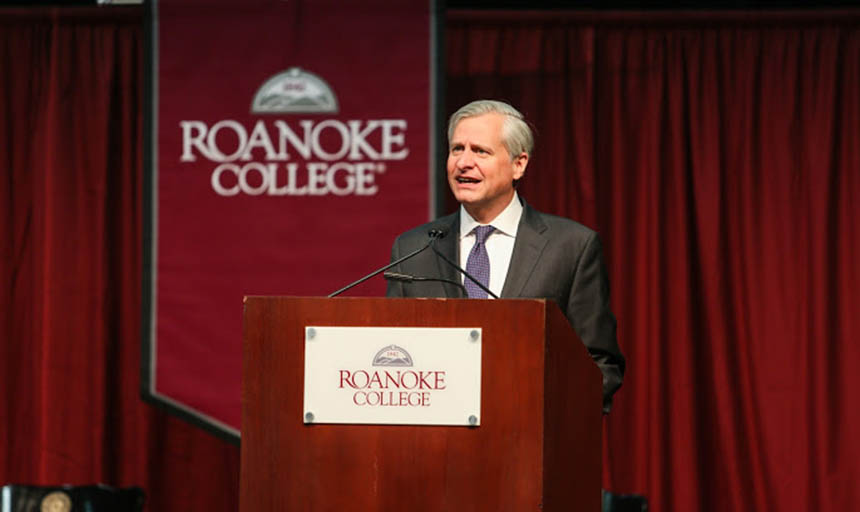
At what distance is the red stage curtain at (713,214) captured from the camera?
4582 mm

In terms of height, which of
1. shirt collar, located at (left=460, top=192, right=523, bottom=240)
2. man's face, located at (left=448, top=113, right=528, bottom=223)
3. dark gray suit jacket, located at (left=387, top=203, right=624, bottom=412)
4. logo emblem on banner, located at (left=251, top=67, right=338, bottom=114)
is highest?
logo emblem on banner, located at (left=251, top=67, right=338, bottom=114)

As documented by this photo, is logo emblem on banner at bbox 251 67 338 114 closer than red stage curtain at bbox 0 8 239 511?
Yes

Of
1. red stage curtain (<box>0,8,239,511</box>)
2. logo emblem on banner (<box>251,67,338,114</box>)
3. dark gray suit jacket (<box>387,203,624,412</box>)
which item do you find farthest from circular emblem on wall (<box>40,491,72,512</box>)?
dark gray suit jacket (<box>387,203,624,412</box>)

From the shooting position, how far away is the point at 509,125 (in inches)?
102

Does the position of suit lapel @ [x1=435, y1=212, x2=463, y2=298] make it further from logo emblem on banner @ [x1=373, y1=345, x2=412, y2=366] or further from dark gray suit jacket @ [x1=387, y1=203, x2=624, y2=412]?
logo emblem on banner @ [x1=373, y1=345, x2=412, y2=366]

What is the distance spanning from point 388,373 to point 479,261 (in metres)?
0.81

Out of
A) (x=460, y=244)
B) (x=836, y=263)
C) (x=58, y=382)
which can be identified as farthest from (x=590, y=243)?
(x=58, y=382)

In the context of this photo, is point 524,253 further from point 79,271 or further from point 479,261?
point 79,271

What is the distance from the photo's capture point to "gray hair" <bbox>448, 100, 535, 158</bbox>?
8.43 feet

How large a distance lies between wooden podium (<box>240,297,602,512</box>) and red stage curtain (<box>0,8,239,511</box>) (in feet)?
10.0

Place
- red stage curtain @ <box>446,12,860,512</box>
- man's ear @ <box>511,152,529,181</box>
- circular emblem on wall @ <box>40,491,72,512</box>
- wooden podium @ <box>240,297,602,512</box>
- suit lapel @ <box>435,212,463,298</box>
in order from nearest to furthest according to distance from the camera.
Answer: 1. wooden podium @ <box>240,297,602,512</box>
2. suit lapel @ <box>435,212,463,298</box>
3. man's ear @ <box>511,152,529,181</box>
4. circular emblem on wall @ <box>40,491,72,512</box>
5. red stage curtain @ <box>446,12,860,512</box>

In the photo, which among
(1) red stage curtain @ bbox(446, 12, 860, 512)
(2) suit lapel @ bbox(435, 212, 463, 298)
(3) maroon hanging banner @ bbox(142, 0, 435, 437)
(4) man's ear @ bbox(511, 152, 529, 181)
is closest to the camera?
(2) suit lapel @ bbox(435, 212, 463, 298)

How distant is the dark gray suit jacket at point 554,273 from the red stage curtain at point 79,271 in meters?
2.44

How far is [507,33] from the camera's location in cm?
475
